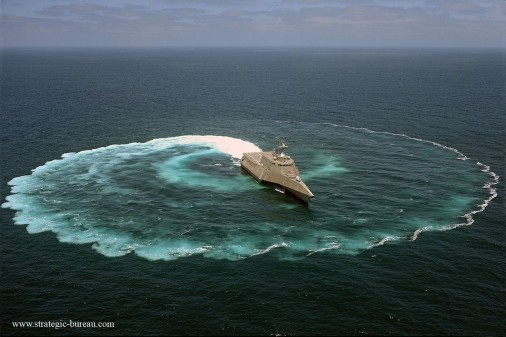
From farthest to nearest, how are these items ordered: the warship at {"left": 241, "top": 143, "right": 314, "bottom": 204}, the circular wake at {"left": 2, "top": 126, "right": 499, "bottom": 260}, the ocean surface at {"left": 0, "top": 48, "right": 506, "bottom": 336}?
1. the warship at {"left": 241, "top": 143, "right": 314, "bottom": 204}
2. the circular wake at {"left": 2, "top": 126, "right": 499, "bottom": 260}
3. the ocean surface at {"left": 0, "top": 48, "right": 506, "bottom": 336}

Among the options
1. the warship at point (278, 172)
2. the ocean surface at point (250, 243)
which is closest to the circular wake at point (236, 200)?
the ocean surface at point (250, 243)

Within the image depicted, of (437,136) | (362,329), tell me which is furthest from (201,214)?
(437,136)

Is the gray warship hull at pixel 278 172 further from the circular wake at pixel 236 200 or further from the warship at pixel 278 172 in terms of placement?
the circular wake at pixel 236 200

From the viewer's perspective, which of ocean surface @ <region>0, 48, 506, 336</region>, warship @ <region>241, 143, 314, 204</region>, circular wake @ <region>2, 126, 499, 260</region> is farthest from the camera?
warship @ <region>241, 143, 314, 204</region>

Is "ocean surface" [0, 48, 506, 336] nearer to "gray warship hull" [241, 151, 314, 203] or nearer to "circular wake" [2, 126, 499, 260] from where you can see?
"circular wake" [2, 126, 499, 260]

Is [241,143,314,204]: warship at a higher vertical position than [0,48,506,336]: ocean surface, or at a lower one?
higher

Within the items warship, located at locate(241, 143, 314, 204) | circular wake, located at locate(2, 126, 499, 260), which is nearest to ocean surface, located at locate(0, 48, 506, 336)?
circular wake, located at locate(2, 126, 499, 260)

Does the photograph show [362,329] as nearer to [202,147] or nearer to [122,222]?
[122,222]
